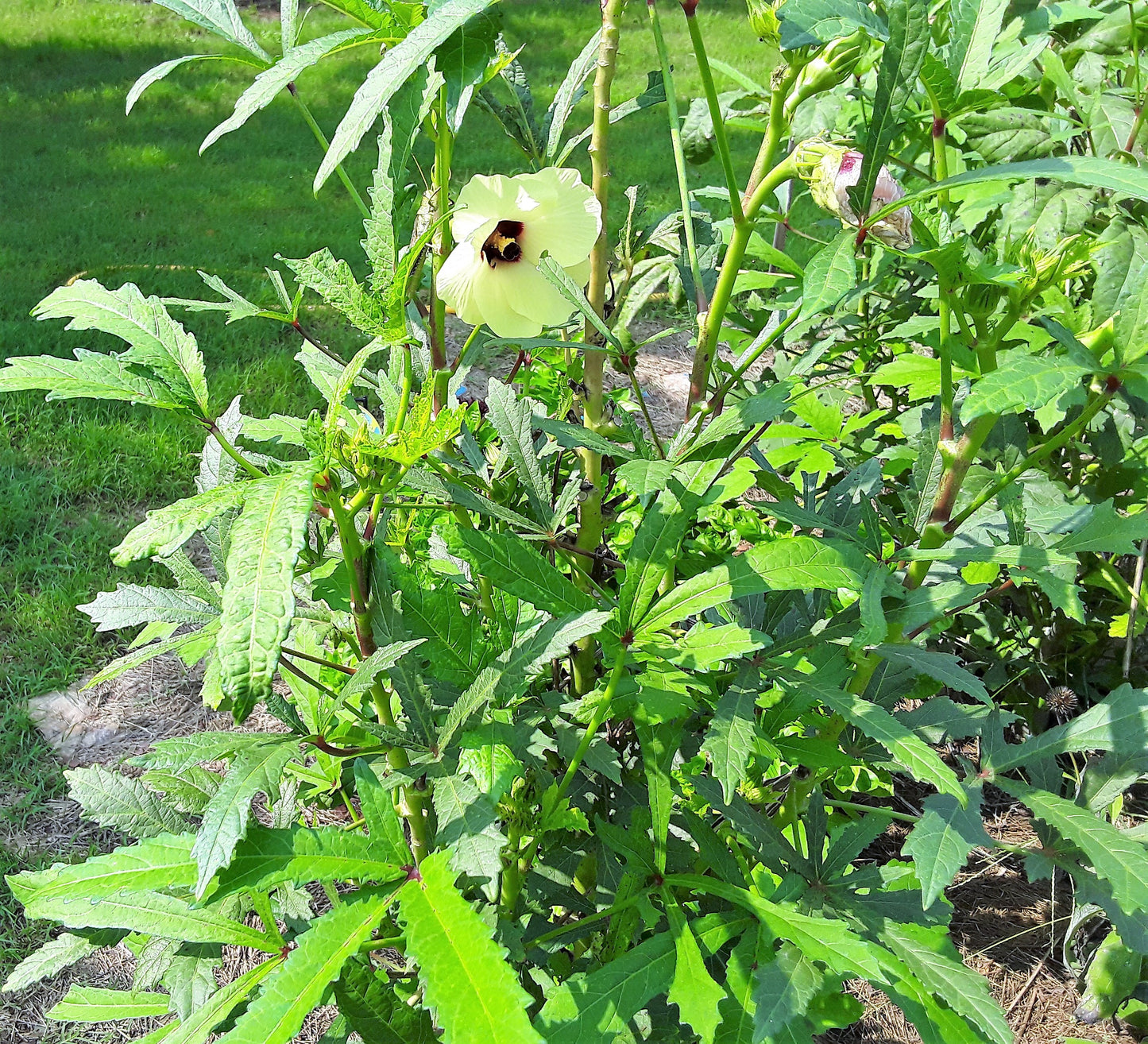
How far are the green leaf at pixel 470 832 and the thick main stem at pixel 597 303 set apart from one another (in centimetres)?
30

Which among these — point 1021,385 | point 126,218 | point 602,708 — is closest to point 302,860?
point 602,708

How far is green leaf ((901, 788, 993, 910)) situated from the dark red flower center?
2.19 ft

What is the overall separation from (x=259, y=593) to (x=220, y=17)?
0.62 meters

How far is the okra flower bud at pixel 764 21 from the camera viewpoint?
2.50 ft

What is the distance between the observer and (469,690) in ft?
2.73

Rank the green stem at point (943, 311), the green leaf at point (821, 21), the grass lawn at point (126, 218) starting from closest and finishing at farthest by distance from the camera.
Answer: the green leaf at point (821, 21) → the green stem at point (943, 311) → the grass lawn at point (126, 218)

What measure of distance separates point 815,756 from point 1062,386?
0.43 meters

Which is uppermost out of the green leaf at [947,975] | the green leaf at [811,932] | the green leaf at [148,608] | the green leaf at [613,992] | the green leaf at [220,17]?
the green leaf at [220,17]

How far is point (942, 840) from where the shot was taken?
93cm

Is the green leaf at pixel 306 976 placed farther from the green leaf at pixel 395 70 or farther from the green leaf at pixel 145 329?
the green leaf at pixel 395 70

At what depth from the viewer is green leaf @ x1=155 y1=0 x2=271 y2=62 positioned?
0.87m

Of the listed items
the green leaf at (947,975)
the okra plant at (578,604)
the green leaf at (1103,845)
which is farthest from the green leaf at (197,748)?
the green leaf at (1103,845)

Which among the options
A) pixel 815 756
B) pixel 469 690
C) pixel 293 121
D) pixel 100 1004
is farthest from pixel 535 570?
pixel 293 121

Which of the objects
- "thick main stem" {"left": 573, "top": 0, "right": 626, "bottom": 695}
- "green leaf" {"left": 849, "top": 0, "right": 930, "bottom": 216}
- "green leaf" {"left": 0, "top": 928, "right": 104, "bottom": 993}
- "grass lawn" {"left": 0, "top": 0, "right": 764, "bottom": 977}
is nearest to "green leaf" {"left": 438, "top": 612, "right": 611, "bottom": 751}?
"thick main stem" {"left": 573, "top": 0, "right": 626, "bottom": 695}
